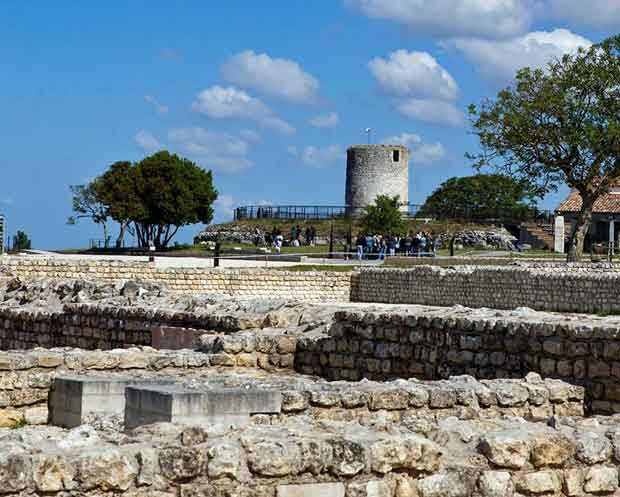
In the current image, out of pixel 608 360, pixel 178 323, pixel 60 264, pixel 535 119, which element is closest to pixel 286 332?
pixel 178 323

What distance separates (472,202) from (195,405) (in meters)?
84.7

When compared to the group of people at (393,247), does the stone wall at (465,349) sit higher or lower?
lower

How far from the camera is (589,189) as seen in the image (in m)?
43.4

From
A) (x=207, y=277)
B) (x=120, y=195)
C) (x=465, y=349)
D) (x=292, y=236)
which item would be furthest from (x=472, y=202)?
(x=465, y=349)

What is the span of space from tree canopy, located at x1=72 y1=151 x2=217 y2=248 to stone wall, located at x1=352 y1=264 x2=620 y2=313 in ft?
99.7

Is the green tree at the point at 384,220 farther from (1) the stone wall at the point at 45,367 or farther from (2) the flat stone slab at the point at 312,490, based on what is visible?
(2) the flat stone slab at the point at 312,490

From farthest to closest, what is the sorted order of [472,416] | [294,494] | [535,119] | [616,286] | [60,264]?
[535,119]
[60,264]
[616,286]
[472,416]
[294,494]

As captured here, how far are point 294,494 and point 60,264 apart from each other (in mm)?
26014

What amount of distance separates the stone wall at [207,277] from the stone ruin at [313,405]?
13.2m

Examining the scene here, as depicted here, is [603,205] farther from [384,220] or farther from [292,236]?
[292,236]

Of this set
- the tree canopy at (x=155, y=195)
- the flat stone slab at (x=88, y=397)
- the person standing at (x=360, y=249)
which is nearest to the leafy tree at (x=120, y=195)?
the tree canopy at (x=155, y=195)

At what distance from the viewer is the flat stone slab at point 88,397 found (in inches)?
340

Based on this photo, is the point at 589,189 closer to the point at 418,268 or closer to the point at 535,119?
the point at 535,119

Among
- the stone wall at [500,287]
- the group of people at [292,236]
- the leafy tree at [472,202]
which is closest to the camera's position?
the stone wall at [500,287]
